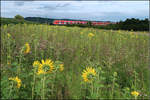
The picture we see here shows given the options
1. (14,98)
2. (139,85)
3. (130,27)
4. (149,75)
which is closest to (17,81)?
(14,98)

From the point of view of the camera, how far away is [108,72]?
104 inches

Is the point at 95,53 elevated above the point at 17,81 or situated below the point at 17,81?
above

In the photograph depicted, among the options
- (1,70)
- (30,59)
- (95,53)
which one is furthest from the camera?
(95,53)

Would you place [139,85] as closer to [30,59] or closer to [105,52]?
[105,52]

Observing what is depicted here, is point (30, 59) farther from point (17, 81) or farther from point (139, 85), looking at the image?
point (139, 85)

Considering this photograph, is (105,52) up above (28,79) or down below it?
above

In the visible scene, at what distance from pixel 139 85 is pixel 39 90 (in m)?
1.35

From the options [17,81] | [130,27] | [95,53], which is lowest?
[17,81]

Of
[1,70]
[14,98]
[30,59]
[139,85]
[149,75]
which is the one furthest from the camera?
[30,59]

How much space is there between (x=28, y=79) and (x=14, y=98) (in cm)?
49

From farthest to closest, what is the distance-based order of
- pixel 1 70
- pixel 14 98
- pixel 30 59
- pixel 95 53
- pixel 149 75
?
pixel 95 53 < pixel 30 59 < pixel 149 75 < pixel 1 70 < pixel 14 98

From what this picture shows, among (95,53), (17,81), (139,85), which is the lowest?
(139,85)

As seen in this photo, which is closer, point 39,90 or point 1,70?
point 39,90

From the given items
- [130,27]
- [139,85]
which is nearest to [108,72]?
[139,85]
